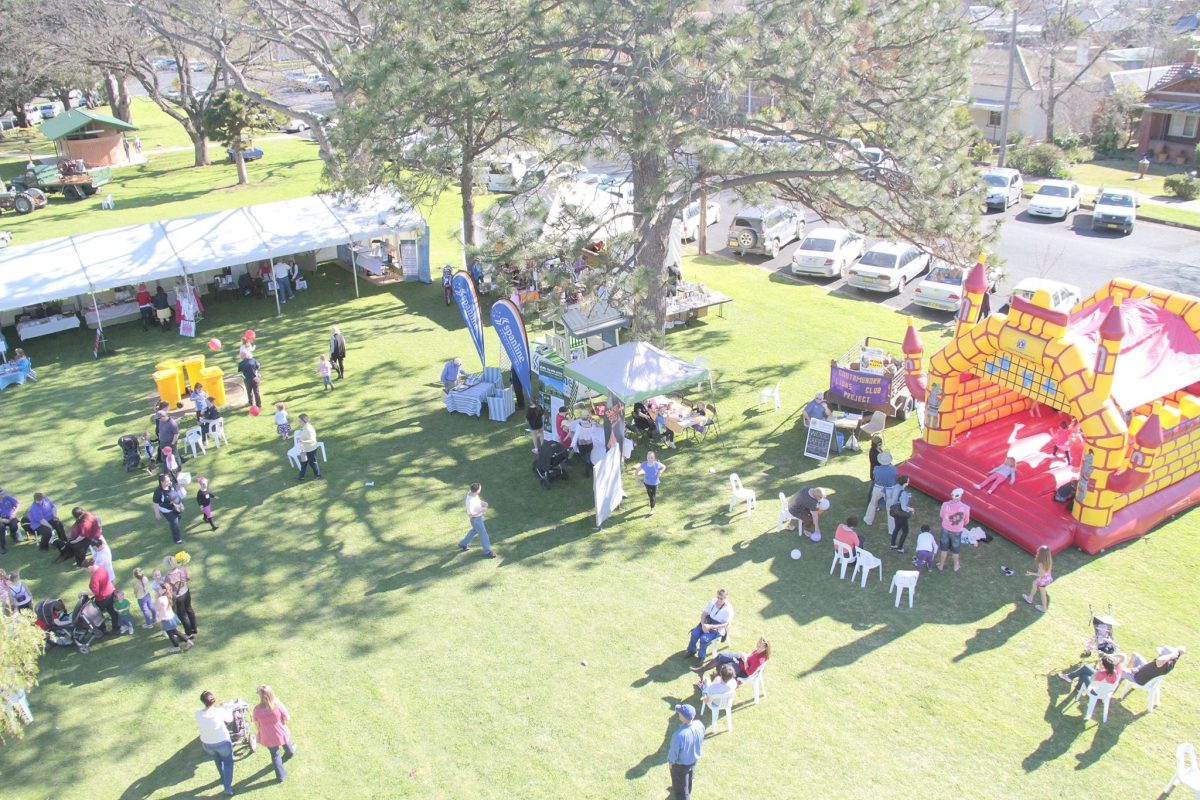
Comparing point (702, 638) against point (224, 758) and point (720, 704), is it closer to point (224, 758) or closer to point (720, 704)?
point (720, 704)

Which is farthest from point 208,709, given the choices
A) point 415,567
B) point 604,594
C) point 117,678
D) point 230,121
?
point 230,121

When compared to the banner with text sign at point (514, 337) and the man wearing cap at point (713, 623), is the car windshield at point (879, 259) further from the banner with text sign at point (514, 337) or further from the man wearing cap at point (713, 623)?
the man wearing cap at point (713, 623)

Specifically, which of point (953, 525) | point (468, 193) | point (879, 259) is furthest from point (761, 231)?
point (953, 525)

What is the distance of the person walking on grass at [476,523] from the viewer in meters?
13.3

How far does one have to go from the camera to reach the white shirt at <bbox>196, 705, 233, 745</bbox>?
9461 mm

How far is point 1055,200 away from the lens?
32.7m

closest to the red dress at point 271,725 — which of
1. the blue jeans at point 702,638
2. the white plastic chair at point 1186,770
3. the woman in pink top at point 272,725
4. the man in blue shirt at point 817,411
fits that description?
the woman in pink top at point 272,725

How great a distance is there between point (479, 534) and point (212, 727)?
4.89 m

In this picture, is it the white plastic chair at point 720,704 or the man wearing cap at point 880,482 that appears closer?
the white plastic chair at point 720,704

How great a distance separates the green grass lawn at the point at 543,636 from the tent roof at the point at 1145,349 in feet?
7.33

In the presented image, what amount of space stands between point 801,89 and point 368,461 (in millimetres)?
9919

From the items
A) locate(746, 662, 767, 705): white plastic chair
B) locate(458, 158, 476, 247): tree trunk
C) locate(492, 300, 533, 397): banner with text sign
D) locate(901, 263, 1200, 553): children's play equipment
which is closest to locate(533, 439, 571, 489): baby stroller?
locate(492, 300, 533, 397): banner with text sign

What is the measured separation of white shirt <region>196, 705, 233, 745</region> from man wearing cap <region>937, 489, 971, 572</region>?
940 centimetres

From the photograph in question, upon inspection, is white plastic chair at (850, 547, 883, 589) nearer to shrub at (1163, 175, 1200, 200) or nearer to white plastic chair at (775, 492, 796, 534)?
white plastic chair at (775, 492, 796, 534)
